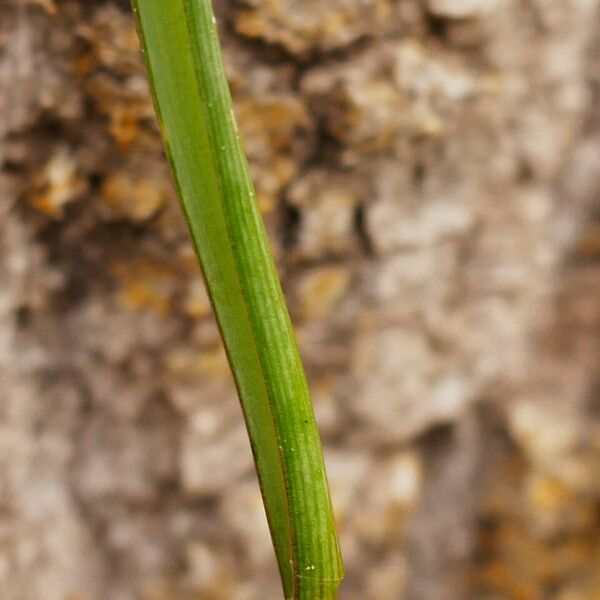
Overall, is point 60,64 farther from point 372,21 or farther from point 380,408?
point 380,408

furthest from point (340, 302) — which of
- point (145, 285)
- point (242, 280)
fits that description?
point (242, 280)

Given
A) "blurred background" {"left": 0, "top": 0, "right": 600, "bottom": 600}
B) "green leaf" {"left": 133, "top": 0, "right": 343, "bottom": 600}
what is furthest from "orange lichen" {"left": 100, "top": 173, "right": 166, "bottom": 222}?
"green leaf" {"left": 133, "top": 0, "right": 343, "bottom": 600}

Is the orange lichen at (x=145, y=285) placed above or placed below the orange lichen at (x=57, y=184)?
below

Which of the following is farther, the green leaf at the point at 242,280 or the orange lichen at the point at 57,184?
the orange lichen at the point at 57,184

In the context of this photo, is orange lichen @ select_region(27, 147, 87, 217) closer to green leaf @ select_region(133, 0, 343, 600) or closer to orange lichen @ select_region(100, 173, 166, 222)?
orange lichen @ select_region(100, 173, 166, 222)

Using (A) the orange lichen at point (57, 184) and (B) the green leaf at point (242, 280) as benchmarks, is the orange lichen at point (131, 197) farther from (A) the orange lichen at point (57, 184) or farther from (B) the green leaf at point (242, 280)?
(B) the green leaf at point (242, 280)

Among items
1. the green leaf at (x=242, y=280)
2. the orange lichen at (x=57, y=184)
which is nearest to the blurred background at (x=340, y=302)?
the orange lichen at (x=57, y=184)
